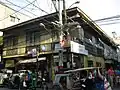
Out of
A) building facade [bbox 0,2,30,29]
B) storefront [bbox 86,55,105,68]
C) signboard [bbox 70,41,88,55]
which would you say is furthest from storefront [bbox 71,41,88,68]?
building facade [bbox 0,2,30,29]

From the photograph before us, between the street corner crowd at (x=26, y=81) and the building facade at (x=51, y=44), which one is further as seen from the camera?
the building facade at (x=51, y=44)

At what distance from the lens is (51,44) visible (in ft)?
70.9

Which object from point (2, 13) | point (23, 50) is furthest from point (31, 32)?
point (2, 13)

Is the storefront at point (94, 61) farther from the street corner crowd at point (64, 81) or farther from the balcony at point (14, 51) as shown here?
the balcony at point (14, 51)

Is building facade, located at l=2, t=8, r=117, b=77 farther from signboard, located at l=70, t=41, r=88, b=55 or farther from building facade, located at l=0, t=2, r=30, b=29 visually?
building facade, located at l=0, t=2, r=30, b=29

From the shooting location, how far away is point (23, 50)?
80.0 ft

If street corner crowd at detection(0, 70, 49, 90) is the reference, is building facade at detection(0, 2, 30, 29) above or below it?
above

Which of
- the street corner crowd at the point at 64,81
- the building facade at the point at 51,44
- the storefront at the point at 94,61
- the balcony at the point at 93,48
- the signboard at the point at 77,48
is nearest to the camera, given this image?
the street corner crowd at the point at 64,81

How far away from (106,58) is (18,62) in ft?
36.0

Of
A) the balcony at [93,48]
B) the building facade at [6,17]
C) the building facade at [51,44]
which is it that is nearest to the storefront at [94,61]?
the building facade at [51,44]

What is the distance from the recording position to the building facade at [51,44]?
2014cm

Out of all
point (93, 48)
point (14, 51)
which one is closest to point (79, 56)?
point (93, 48)

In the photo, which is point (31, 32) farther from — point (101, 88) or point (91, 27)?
point (101, 88)

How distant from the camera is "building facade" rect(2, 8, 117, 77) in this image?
2014cm
